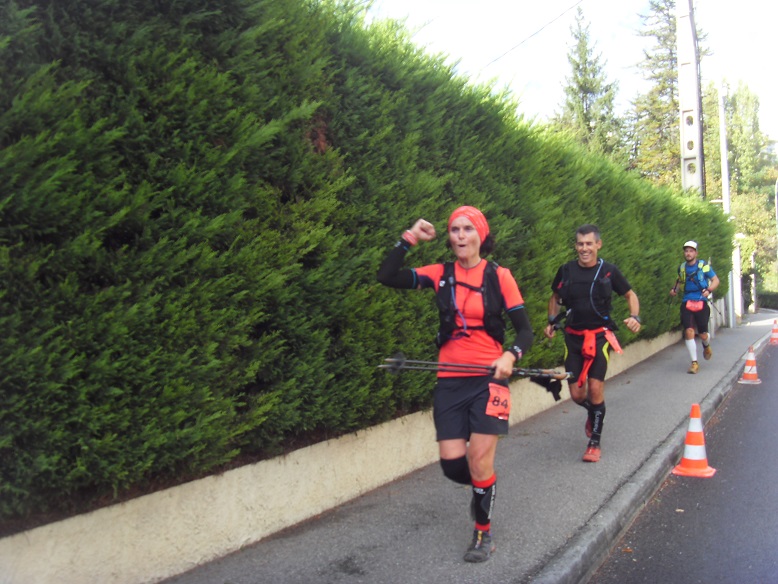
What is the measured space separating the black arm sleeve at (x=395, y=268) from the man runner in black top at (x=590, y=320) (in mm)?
2510

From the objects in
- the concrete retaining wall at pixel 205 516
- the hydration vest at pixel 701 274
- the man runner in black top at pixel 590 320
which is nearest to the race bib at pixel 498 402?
the concrete retaining wall at pixel 205 516

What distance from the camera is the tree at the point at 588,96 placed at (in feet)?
177

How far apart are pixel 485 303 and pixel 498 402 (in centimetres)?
56

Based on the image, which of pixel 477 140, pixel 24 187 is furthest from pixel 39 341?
pixel 477 140

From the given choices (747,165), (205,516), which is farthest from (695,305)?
(747,165)

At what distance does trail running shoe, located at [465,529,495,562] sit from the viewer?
13.2ft

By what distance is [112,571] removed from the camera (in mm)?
3498

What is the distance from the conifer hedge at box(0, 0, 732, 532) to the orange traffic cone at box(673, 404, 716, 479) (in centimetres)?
247

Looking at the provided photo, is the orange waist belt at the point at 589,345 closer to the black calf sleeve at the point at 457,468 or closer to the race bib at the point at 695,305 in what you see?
the black calf sleeve at the point at 457,468

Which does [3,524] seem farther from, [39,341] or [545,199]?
[545,199]

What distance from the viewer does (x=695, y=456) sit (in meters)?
6.43

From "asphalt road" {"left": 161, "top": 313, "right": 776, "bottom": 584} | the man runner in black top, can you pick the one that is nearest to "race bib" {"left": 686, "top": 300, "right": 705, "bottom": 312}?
"asphalt road" {"left": 161, "top": 313, "right": 776, "bottom": 584}

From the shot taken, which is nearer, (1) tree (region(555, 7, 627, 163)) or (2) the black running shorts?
(2) the black running shorts

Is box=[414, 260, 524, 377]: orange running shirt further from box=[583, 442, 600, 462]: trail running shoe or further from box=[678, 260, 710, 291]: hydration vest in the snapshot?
box=[678, 260, 710, 291]: hydration vest
